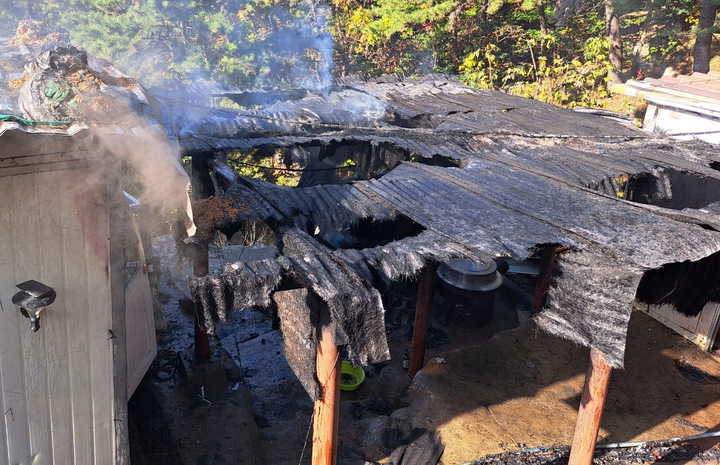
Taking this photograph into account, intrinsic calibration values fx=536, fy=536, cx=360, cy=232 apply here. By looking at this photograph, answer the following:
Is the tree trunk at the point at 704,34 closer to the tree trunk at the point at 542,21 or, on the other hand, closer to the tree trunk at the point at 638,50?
the tree trunk at the point at 638,50

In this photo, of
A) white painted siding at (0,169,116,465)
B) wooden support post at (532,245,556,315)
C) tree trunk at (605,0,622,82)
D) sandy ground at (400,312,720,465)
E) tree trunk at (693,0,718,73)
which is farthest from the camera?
tree trunk at (605,0,622,82)

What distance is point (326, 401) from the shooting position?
6051 millimetres

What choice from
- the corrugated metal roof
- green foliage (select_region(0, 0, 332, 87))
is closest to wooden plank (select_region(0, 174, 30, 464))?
the corrugated metal roof

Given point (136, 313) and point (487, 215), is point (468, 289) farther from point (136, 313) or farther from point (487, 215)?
point (136, 313)

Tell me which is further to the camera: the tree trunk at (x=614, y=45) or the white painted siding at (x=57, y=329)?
the tree trunk at (x=614, y=45)

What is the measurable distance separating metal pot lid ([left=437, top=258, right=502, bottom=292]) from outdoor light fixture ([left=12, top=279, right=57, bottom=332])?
27.4ft

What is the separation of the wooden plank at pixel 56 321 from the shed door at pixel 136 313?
140cm

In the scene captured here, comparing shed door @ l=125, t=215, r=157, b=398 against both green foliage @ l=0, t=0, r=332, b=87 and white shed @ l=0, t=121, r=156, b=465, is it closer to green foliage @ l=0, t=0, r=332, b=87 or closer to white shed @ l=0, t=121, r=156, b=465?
white shed @ l=0, t=121, r=156, b=465

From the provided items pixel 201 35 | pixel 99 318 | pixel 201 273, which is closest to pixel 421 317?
pixel 201 273

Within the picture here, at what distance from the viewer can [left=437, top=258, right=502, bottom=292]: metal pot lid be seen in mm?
11395

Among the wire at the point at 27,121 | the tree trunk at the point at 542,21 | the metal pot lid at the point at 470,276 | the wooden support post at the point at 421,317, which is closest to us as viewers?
the wire at the point at 27,121

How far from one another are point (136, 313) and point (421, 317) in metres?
4.69

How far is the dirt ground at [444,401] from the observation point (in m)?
7.74

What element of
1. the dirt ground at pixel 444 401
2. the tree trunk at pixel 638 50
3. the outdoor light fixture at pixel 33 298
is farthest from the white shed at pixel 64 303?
the tree trunk at pixel 638 50
